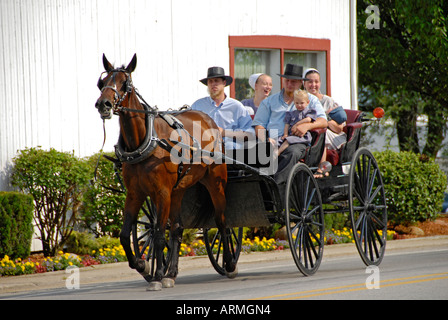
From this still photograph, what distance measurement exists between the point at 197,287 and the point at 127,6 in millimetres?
6782

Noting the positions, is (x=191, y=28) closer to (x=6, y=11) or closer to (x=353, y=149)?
(x=6, y=11)

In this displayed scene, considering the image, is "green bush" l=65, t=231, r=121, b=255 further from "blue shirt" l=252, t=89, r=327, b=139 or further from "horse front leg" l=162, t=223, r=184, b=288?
"blue shirt" l=252, t=89, r=327, b=139

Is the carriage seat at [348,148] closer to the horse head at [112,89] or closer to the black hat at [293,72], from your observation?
the black hat at [293,72]

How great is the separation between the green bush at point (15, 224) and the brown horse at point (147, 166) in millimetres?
3485

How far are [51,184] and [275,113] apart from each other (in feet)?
14.1

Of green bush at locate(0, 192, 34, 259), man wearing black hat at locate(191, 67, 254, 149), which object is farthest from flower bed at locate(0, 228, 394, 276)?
man wearing black hat at locate(191, 67, 254, 149)

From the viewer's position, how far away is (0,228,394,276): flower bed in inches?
409

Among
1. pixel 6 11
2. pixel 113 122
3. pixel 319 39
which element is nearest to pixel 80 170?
pixel 113 122

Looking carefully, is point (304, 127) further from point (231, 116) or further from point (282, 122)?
point (231, 116)

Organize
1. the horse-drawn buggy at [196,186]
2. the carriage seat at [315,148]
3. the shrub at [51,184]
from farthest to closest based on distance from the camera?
1. the shrub at [51,184]
2. the carriage seat at [315,148]
3. the horse-drawn buggy at [196,186]

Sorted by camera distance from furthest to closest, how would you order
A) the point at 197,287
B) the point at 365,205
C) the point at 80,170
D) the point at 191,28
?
the point at 191,28 < the point at 80,170 < the point at 365,205 < the point at 197,287

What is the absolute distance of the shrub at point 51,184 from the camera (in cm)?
1159

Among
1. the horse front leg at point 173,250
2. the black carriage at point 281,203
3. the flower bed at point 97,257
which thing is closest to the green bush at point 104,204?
the flower bed at point 97,257
